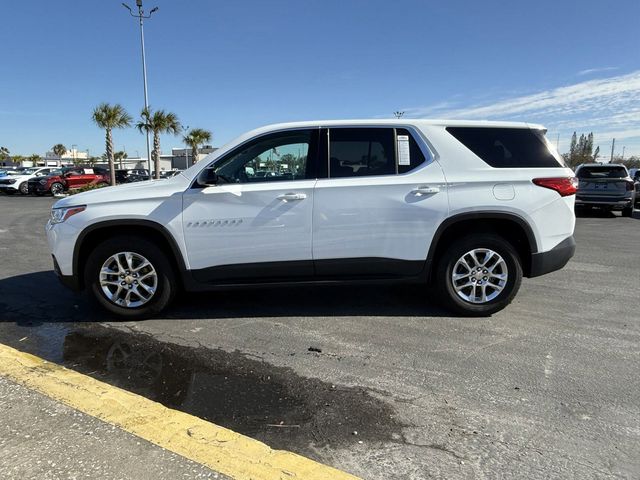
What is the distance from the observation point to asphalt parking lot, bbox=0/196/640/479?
8.07 feet

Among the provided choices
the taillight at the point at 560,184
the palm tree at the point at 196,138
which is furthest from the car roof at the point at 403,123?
the palm tree at the point at 196,138

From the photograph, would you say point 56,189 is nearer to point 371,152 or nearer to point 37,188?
point 37,188

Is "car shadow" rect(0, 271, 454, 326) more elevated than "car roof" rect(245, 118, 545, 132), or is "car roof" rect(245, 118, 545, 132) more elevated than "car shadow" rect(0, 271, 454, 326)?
"car roof" rect(245, 118, 545, 132)

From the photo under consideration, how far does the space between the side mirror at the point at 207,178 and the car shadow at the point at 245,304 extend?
105cm

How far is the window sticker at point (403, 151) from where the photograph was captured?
4.34m

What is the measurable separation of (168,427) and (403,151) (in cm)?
307

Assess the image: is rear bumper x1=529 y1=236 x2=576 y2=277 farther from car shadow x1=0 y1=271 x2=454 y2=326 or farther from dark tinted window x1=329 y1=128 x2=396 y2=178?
dark tinted window x1=329 y1=128 x2=396 y2=178

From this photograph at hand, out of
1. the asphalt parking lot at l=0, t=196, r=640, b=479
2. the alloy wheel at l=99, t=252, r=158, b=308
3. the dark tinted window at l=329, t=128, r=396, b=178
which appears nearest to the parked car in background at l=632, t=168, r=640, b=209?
the asphalt parking lot at l=0, t=196, r=640, b=479

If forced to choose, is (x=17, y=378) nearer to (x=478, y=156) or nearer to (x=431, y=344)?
(x=431, y=344)

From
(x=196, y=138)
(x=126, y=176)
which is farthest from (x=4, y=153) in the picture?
(x=126, y=176)

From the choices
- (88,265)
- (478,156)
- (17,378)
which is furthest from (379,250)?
(17,378)

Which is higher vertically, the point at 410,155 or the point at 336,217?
the point at 410,155

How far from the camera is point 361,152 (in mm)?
4363

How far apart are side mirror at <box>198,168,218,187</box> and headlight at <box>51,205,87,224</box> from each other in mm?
1107
